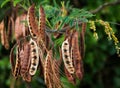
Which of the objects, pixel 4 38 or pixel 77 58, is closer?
pixel 77 58

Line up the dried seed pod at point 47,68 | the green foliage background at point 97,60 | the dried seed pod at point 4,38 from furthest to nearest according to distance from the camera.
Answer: the green foliage background at point 97,60 → the dried seed pod at point 4,38 → the dried seed pod at point 47,68

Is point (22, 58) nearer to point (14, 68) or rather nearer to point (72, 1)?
point (14, 68)

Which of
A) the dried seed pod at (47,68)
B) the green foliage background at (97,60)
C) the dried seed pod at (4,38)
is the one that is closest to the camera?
the dried seed pod at (47,68)

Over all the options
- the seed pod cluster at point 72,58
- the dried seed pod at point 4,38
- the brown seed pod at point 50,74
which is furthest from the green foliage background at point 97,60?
the brown seed pod at point 50,74

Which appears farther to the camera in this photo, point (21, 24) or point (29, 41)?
point (21, 24)

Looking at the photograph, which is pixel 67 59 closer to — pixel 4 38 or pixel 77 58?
pixel 77 58

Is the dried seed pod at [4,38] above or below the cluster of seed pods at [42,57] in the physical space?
above

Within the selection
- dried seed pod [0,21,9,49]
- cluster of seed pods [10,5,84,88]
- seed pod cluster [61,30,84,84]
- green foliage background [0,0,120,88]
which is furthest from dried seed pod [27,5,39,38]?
green foliage background [0,0,120,88]

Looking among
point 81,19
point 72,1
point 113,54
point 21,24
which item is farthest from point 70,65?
point 113,54

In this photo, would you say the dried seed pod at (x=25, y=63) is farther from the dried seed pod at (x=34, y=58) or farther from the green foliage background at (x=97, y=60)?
the green foliage background at (x=97, y=60)

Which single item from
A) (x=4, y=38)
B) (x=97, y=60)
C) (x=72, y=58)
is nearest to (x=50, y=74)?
(x=72, y=58)

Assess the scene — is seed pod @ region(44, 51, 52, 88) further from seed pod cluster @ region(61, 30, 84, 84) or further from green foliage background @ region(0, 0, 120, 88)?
green foliage background @ region(0, 0, 120, 88)
